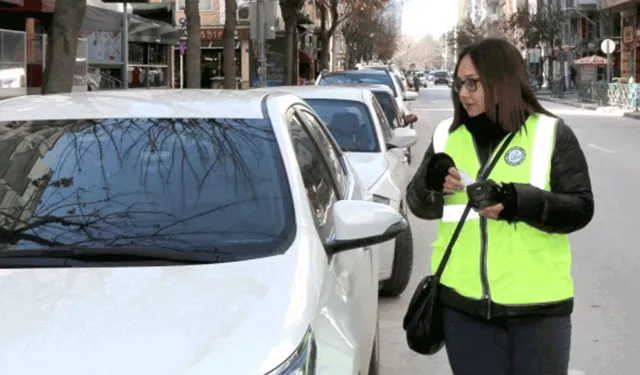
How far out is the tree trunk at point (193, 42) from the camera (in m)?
19.9

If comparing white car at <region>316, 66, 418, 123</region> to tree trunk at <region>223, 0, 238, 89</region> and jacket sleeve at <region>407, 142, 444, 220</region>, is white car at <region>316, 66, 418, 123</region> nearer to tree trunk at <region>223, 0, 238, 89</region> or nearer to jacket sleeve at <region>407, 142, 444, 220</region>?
tree trunk at <region>223, 0, 238, 89</region>

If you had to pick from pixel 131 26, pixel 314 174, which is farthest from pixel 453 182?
pixel 131 26

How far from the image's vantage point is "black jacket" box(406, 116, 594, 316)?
3.06 m

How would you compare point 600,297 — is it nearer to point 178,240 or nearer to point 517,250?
point 517,250

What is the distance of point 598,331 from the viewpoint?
21.6 feet

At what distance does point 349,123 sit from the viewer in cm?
876

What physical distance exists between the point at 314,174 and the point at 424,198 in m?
0.87

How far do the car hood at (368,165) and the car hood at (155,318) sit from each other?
3890 millimetres

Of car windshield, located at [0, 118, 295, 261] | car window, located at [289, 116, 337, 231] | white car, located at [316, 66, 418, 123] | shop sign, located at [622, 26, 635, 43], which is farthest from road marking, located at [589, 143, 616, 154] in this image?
shop sign, located at [622, 26, 635, 43]

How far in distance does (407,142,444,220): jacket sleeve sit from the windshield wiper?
0.68 m

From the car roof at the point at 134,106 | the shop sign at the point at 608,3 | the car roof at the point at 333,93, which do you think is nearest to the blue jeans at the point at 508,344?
the car roof at the point at 134,106

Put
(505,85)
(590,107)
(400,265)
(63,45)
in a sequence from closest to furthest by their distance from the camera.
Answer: (505,85) → (400,265) → (63,45) → (590,107)

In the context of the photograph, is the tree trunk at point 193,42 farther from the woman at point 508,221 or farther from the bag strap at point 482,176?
the bag strap at point 482,176

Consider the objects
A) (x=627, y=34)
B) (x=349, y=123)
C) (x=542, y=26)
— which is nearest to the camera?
(x=349, y=123)
